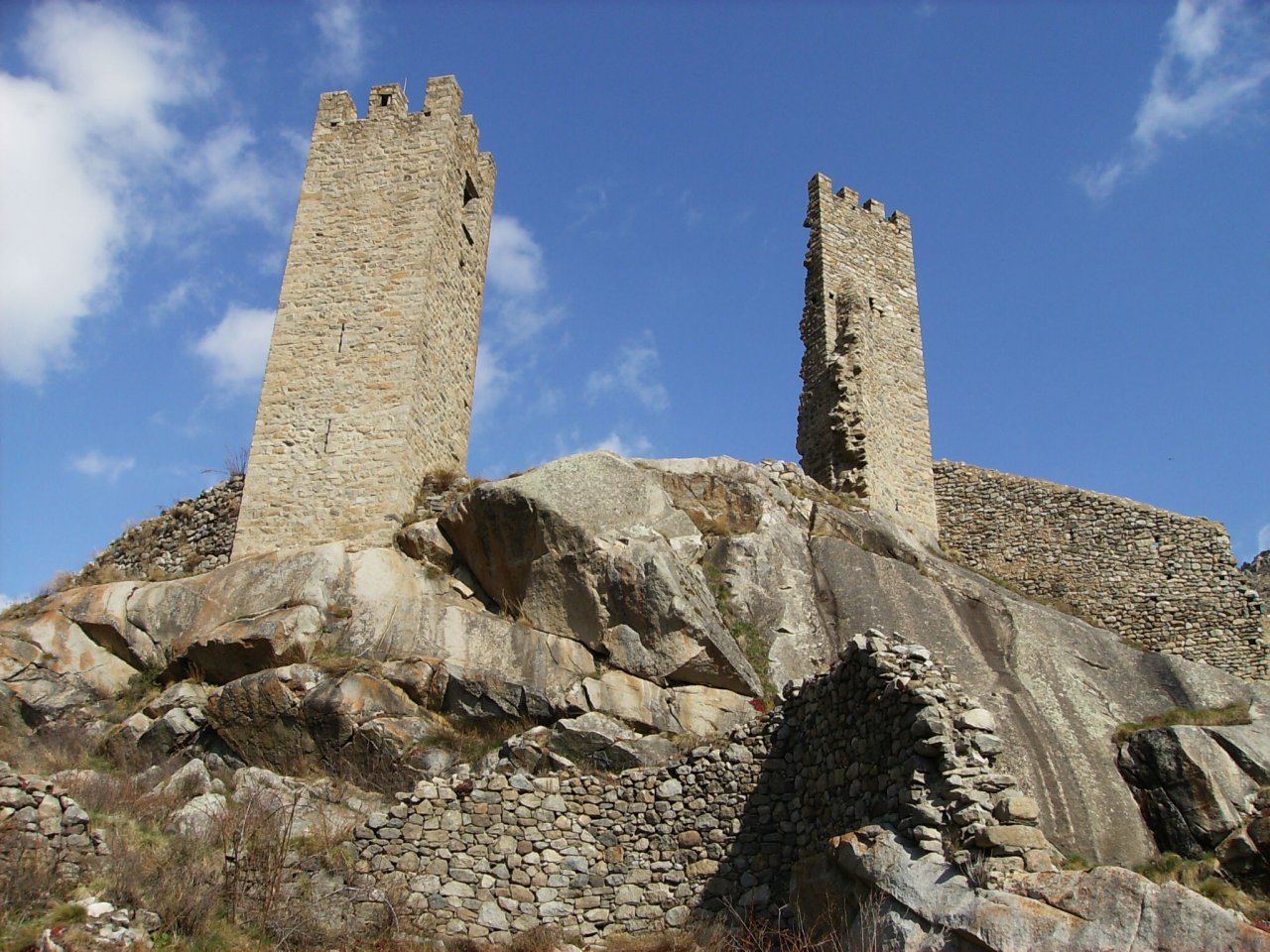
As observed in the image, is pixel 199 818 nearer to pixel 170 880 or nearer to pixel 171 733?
pixel 170 880

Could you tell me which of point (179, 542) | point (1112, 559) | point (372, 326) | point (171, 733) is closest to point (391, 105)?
point (372, 326)

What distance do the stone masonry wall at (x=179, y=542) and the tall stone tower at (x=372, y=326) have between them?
988 mm

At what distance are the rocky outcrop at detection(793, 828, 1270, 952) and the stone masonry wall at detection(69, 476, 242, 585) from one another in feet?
39.1

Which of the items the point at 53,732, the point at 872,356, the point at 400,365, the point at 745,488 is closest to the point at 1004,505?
the point at 872,356

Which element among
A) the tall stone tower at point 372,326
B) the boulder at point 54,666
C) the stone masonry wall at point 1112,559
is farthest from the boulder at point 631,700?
the stone masonry wall at point 1112,559

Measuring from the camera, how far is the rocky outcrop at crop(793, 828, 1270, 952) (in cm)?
741

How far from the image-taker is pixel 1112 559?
23.2 m

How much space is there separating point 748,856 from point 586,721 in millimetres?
2645

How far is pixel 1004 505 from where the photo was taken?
24.4 metres

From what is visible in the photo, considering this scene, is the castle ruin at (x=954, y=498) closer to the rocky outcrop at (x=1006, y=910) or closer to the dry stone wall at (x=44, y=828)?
the rocky outcrop at (x=1006, y=910)

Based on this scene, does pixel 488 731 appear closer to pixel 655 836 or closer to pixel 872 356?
pixel 655 836

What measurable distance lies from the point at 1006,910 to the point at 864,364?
608 inches

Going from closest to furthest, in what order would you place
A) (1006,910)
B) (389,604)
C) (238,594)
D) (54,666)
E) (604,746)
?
(1006,910) → (604,746) → (54,666) → (389,604) → (238,594)

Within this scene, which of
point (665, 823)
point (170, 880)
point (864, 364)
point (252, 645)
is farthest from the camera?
point (864, 364)
